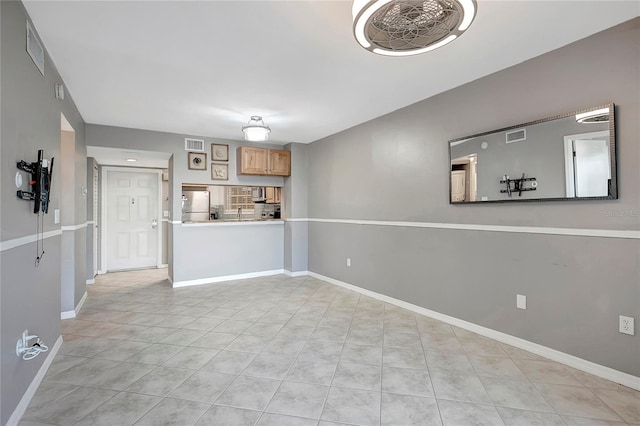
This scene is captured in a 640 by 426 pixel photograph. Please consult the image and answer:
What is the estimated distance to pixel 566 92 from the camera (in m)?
2.41

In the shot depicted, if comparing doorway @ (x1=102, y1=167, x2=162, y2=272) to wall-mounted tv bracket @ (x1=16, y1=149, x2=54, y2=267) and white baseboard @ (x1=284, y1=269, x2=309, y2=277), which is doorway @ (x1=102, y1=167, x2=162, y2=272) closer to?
white baseboard @ (x1=284, y1=269, x2=309, y2=277)

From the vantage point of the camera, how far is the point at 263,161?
5500 millimetres

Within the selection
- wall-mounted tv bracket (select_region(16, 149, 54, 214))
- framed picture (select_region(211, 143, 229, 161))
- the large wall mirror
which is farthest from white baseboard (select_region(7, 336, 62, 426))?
the large wall mirror

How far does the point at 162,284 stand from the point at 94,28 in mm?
4078

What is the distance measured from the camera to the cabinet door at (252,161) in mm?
5344

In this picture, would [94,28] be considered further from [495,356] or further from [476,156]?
[495,356]

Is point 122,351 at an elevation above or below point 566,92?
below

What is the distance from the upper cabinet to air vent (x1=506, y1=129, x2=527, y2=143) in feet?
12.2

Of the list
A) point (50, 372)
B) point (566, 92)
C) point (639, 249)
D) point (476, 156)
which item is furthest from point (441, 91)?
point (50, 372)

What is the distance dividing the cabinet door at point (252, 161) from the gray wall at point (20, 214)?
290cm

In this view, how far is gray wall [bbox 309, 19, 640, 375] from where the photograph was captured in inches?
83.9

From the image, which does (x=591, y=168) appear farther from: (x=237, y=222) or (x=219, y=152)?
(x=219, y=152)

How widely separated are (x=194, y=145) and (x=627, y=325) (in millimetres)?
5475

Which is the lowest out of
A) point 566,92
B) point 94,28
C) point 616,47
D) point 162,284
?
point 162,284
